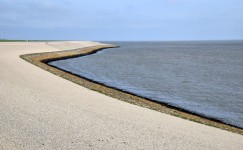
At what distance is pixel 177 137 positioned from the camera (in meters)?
12.6

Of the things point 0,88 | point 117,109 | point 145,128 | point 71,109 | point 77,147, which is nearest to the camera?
point 77,147

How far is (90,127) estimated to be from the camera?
509 inches

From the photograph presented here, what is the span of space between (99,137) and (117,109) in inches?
207

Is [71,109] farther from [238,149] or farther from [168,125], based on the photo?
[238,149]

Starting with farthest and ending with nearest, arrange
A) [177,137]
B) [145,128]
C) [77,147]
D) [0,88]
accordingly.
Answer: [0,88] → [145,128] → [177,137] → [77,147]

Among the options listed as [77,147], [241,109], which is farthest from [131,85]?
[77,147]

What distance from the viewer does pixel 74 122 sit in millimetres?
13531

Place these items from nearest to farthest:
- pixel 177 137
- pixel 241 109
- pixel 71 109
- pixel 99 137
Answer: pixel 99 137
pixel 177 137
pixel 71 109
pixel 241 109

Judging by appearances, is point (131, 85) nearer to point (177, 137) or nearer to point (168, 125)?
point (168, 125)

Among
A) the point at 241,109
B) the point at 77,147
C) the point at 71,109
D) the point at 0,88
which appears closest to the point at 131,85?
the point at 241,109

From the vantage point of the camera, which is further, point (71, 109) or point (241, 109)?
point (241, 109)

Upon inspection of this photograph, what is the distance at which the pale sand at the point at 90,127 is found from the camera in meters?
11.1

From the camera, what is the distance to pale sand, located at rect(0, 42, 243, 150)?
11.1 meters

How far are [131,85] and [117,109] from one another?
15501 millimetres
